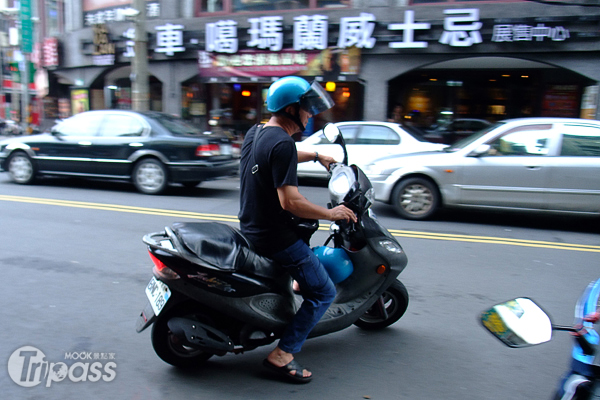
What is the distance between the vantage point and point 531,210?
287 inches

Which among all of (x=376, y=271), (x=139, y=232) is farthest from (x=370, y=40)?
(x=376, y=271)

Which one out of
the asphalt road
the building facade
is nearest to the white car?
the asphalt road

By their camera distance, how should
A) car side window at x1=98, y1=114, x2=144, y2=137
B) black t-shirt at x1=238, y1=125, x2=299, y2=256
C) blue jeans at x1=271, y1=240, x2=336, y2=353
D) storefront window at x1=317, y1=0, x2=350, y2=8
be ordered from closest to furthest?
black t-shirt at x1=238, y1=125, x2=299, y2=256
blue jeans at x1=271, y1=240, x2=336, y2=353
car side window at x1=98, y1=114, x2=144, y2=137
storefront window at x1=317, y1=0, x2=350, y2=8

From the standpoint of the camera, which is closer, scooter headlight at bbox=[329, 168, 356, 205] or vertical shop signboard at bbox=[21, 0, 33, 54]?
scooter headlight at bbox=[329, 168, 356, 205]

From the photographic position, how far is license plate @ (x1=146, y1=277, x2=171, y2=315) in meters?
2.92

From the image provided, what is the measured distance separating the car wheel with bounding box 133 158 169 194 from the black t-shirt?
6721 millimetres

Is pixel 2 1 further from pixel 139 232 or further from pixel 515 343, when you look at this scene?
pixel 515 343

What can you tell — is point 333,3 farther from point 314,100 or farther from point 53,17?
point 53,17

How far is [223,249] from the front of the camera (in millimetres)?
2846

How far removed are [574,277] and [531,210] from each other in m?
2.39

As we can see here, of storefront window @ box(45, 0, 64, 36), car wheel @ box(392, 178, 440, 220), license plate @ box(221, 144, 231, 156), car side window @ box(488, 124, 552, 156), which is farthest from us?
storefront window @ box(45, 0, 64, 36)

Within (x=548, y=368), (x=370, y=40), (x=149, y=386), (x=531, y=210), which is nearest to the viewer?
(x=149, y=386)

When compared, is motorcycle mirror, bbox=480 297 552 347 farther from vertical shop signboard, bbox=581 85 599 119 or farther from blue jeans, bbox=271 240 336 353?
vertical shop signboard, bbox=581 85 599 119

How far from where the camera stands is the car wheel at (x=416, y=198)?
25.0 feet
